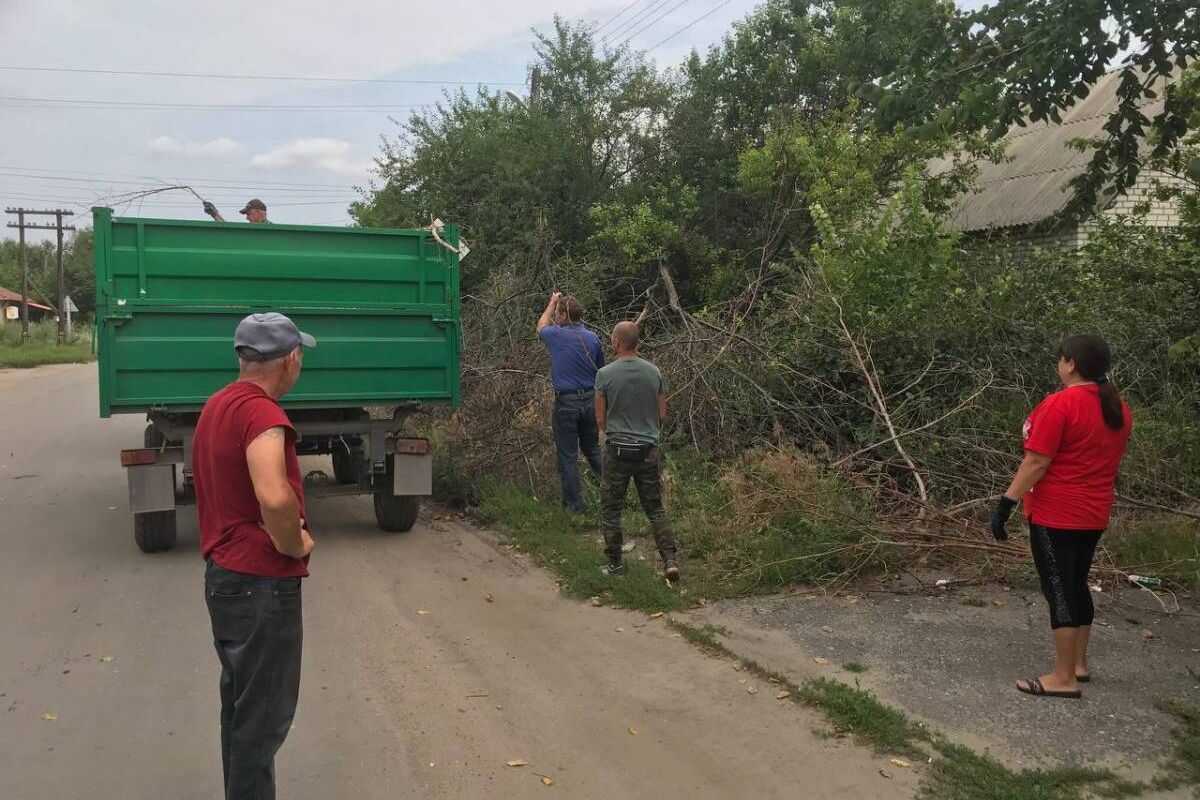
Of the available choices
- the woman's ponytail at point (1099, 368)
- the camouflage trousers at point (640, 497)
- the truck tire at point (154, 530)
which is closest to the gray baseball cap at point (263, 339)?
the woman's ponytail at point (1099, 368)

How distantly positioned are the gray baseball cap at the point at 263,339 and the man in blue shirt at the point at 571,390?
15.9 ft

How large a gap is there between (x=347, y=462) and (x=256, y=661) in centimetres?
579

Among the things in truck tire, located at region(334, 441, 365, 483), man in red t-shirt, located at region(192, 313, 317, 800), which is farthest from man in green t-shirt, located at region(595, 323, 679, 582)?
man in red t-shirt, located at region(192, 313, 317, 800)

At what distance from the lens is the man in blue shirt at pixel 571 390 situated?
7621mm

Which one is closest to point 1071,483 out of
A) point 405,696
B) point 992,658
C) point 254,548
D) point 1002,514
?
point 1002,514

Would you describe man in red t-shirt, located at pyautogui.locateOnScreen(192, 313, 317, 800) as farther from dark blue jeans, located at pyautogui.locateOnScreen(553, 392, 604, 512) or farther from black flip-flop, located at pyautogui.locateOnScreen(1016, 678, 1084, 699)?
dark blue jeans, located at pyautogui.locateOnScreen(553, 392, 604, 512)

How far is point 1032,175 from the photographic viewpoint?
16422 millimetres

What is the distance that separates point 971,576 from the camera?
5.75 metres

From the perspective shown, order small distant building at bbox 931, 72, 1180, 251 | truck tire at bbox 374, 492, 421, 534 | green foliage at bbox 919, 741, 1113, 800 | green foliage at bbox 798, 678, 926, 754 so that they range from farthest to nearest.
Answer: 1. small distant building at bbox 931, 72, 1180, 251
2. truck tire at bbox 374, 492, 421, 534
3. green foliage at bbox 798, 678, 926, 754
4. green foliage at bbox 919, 741, 1113, 800

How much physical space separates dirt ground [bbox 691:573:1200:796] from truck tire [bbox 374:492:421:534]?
3152mm

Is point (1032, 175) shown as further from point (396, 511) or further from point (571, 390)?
point (396, 511)

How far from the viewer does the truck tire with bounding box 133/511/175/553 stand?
684cm

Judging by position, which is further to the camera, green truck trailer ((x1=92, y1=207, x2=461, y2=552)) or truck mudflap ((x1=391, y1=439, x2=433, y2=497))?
truck mudflap ((x1=391, y1=439, x2=433, y2=497))

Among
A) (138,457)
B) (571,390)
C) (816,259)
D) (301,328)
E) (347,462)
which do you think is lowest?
(347,462)
